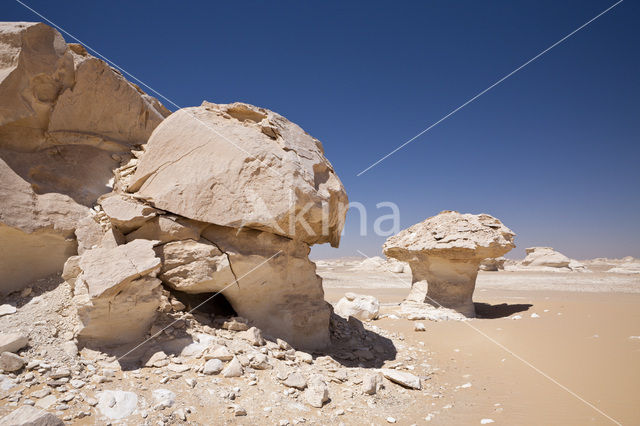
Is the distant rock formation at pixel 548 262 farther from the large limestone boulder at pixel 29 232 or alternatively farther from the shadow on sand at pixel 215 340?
the large limestone boulder at pixel 29 232

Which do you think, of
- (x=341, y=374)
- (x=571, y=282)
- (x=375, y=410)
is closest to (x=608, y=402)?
(x=375, y=410)

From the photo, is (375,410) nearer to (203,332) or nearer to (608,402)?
(203,332)

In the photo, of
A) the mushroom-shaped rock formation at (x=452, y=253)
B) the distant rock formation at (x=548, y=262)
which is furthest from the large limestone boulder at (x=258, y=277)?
the distant rock formation at (x=548, y=262)

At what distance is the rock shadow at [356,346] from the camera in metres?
5.39

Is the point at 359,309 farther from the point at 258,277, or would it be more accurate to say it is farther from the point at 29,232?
the point at 29,232

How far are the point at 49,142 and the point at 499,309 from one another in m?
12.3

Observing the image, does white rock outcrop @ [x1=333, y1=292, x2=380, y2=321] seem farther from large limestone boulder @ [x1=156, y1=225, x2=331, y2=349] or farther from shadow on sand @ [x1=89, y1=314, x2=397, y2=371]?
large limestone boulder @ [x1=156, y1=225, x2=331, y2=349]

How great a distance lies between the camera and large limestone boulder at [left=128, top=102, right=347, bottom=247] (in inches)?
179

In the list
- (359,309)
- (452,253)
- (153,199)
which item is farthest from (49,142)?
(452,253)

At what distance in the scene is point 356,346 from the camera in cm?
590

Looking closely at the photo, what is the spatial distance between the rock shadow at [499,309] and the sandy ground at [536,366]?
0.29 m

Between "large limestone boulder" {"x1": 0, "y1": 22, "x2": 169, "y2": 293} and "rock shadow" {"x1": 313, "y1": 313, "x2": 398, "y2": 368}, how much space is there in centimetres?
411

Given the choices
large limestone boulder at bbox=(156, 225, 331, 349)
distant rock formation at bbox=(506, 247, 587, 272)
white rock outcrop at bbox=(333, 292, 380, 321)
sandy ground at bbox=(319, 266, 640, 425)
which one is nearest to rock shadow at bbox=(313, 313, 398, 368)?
large limestone boulder at bbox=(156, 225, 331, 349)

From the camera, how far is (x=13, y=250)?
13.8 ft
